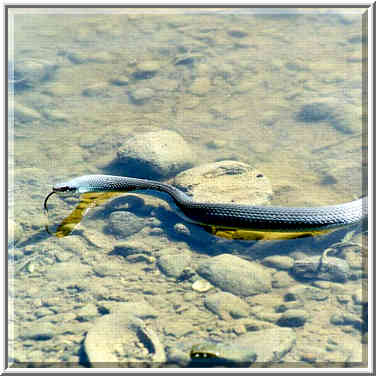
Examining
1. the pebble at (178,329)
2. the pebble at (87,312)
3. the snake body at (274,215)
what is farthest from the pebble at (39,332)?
the snake body at (274,215)

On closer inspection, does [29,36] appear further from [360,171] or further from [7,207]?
[360,171]

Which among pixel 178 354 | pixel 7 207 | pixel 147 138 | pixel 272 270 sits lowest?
pixel 178 354

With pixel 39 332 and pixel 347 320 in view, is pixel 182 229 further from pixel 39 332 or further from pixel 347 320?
pixel 347 320

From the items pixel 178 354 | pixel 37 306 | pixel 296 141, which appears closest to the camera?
pixel 178 354

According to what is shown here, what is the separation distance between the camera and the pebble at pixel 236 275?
426 centimetres

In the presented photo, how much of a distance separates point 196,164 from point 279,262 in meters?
2.05

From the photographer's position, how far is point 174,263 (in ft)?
15.1

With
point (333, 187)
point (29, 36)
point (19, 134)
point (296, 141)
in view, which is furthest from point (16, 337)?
point (29, 36)

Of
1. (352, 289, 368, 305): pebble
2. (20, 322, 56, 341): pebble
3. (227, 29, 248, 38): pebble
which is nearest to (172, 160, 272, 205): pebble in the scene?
(352, 289, 368, 305): pebble

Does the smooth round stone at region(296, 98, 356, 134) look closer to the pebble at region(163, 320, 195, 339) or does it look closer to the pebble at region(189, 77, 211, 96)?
the pebble at region(189, 77, 211, 96)

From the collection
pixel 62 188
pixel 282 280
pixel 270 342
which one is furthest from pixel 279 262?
pixel 62 188

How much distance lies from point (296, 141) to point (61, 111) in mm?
3931

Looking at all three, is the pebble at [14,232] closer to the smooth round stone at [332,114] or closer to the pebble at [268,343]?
the pebble at [268,343]

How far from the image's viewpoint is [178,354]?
3695 mm
